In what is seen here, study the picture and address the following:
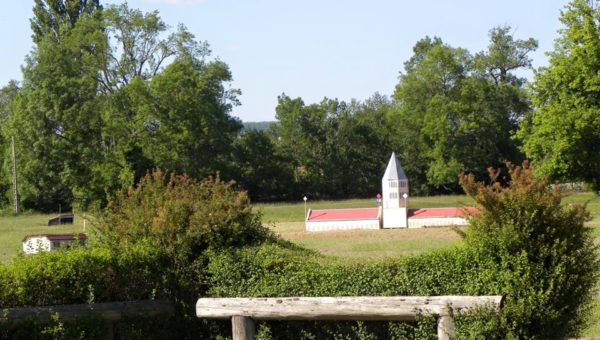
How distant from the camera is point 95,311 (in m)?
9.38

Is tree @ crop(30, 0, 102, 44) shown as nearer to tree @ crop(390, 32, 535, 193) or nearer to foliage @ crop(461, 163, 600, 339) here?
tree @ crop(390, 32, 535, 193)

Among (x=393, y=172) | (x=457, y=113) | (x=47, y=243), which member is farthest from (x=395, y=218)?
(x=457, y=113)

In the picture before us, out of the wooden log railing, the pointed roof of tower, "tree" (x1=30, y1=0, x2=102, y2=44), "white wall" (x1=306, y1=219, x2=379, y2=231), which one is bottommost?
"white wall" (x1=306, y1=219, x2=379, y2=231)

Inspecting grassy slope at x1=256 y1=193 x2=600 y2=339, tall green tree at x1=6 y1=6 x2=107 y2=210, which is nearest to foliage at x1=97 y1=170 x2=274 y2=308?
grassy slope at x1=256 y1=193 x2=600 y2=339

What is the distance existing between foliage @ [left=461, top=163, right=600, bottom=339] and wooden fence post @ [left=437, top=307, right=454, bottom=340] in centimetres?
45

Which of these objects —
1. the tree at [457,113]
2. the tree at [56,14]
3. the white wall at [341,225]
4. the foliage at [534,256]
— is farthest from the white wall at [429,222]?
the tree at [56,14]

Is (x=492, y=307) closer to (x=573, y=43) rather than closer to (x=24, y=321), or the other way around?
(x=24, y=321)

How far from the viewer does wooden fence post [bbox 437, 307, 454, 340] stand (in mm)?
8430

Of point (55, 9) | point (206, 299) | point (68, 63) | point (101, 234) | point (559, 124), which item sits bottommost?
point (206, 299)

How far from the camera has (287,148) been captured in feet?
273

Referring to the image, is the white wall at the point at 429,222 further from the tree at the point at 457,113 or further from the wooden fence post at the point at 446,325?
the wooden fence post at the point at 446,325

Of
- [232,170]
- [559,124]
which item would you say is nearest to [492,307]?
[559,124]

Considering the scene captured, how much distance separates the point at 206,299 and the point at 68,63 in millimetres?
67002

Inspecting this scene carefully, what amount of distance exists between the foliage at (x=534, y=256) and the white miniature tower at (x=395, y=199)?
3602cm
